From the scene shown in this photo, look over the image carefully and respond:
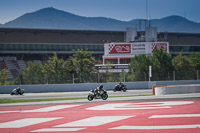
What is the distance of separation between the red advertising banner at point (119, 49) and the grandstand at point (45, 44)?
12.8 ft

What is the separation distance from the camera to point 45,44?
89250mm

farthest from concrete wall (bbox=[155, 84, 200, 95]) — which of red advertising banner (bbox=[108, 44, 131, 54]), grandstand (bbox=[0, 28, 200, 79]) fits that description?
grandstand (bbox=[0, 28, 200, 79])

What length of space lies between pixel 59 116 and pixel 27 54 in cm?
7355

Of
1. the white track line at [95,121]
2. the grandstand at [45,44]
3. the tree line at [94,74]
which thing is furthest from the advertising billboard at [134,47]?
the white track line at [95,121]

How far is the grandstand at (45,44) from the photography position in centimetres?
8600

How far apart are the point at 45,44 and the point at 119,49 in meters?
21.8

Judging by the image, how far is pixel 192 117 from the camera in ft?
48.4

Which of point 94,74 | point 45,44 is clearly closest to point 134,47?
point 45,44

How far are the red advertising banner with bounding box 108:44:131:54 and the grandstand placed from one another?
3.91 meters

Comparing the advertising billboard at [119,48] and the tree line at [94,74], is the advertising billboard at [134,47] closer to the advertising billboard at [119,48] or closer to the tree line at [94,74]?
the advertising billboard at [119,48]

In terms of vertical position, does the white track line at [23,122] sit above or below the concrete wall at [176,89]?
below

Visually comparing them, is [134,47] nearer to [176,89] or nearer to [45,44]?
[45,44]

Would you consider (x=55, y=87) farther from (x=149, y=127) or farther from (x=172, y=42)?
(x=172, y=42)

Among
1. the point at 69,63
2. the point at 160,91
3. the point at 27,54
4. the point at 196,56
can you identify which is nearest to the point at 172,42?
the point at 196,56
